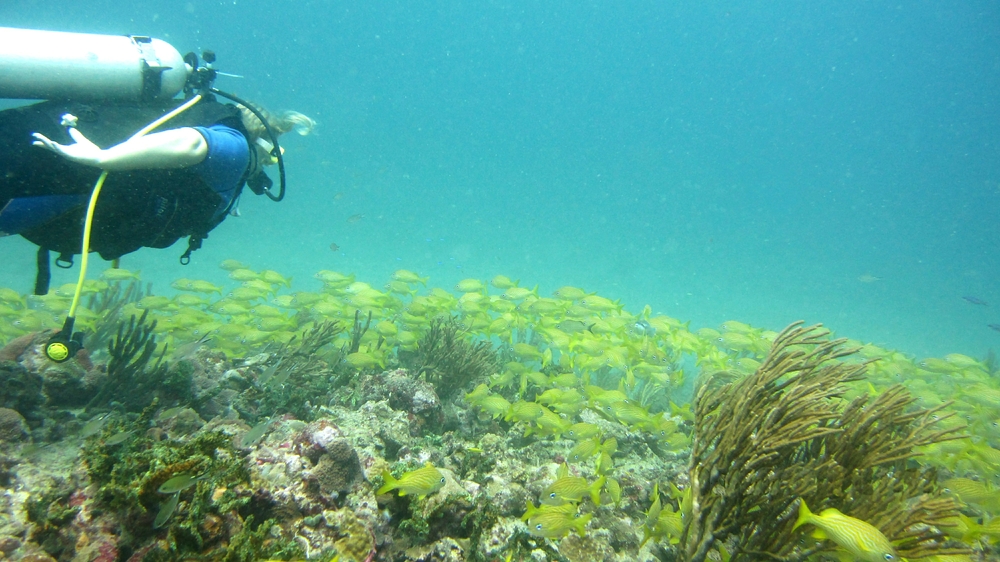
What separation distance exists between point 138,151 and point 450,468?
370 centimetres

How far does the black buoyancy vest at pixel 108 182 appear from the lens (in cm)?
250

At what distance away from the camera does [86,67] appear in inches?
112

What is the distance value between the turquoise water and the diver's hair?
47.3 meters

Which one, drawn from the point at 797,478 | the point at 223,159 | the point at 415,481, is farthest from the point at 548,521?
the point at 223,159

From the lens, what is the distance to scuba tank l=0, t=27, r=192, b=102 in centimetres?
265

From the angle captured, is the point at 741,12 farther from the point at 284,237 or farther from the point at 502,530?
the point at 502,530

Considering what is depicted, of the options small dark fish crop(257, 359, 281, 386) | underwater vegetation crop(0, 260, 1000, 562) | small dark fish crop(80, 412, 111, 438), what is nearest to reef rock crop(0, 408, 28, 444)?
underwater vegetation crop(0, 260, 1000, 562)

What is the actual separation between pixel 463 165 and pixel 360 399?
99.9 meters

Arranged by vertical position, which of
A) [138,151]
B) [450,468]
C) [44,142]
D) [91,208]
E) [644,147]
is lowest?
[450,468]

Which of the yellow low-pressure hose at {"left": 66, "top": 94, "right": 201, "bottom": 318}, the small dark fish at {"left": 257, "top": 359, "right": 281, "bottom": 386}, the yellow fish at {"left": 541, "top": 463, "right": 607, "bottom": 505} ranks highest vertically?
the yellow low-pressure hose at {"left": 66, "top": 94, "right": 201, "bottom": 318}

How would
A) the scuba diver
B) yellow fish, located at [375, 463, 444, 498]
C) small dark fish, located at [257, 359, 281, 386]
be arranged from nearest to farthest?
the scuba diver
yellow fish, located at [375, 463, 444, 498]
small dark fish, located at [257, 359, 281, 386]

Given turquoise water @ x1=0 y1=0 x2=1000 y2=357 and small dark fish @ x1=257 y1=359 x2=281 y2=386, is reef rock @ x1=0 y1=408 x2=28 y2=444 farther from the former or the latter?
turquoise water @ x1=0 y1=0 x2=1000 y2=357

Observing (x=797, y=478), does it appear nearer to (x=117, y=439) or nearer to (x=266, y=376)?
(x=117, y=439)

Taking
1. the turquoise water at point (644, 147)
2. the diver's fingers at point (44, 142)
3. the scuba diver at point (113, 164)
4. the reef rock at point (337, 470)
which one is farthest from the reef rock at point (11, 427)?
the turquoise water at point (644, 147)
